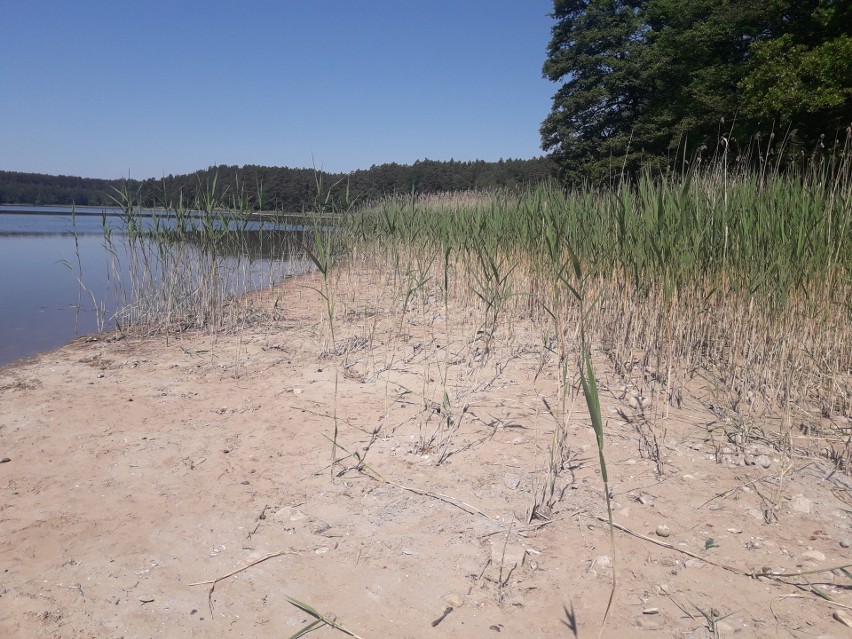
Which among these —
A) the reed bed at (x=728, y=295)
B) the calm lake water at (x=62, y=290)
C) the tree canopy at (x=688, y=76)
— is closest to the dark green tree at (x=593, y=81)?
the tree canopy at (x=688, y=76)

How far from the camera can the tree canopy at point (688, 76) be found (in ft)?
44.1

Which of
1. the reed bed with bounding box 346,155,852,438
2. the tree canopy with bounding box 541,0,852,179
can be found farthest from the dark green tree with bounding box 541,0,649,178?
the reed bed with bounding box 346,155,852,438

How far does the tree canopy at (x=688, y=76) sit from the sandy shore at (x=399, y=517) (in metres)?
7.99

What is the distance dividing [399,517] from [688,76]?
2200cm

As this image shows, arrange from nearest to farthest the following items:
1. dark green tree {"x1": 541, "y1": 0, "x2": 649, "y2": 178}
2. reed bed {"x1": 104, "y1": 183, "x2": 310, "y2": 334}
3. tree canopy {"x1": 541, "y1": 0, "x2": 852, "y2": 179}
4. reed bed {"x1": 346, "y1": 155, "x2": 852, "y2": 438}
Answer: reed bed {"x1": 346, "y1": 155, "x2": 852, "y2": 438}
reed bed {"x1": 104, "y1": 183, "x2": 310, "y2": 334}
tree canopy {"x1": 541, "y1": 0, "x2": 852, "y2": 179}
dark green tree {"x1": 541, "y1": 0, "x2": 649, "y2": 178}

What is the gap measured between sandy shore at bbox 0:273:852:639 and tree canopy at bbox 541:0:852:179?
7988 millimetres

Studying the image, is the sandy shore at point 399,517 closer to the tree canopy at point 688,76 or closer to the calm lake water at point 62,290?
the calm lake water at point 62,290

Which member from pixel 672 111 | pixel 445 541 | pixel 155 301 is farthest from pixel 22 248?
pixel 672 111

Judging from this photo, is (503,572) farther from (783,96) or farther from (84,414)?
(783,96)

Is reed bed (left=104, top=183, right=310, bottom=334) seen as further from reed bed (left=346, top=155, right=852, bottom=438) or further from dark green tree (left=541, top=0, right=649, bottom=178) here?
dark green tree (left=541, top=0, right=649, bottom=178)

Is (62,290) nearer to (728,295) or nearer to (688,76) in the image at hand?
(728,295)

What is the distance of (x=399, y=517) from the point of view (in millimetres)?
2246

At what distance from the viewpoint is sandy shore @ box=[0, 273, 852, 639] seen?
1.74 m

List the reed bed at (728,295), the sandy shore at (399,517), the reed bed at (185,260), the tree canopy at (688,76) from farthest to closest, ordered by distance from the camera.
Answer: the tree canopy at (688,76), the reed bed at (185,260), the reed bed at (728,295), the sandy shore at (399,517)
